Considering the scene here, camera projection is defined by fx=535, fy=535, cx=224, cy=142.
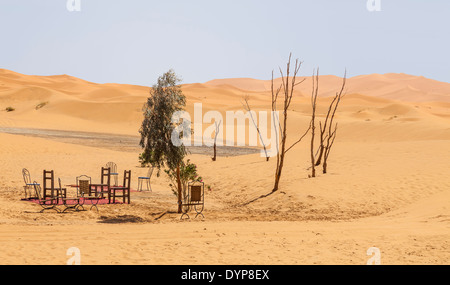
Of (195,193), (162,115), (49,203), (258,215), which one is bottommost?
(258,215)

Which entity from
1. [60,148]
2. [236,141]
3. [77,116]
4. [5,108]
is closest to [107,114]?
[77,116]

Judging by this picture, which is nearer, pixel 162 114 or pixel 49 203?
pixel 162 114

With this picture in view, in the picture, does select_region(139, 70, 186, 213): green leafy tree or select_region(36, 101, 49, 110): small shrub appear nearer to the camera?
select_region(139, 70, 186, 213): green leafy tree

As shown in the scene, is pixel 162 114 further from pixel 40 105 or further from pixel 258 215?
pixel 40 105

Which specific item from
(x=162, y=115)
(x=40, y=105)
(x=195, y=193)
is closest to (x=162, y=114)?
(x=162, y=115)

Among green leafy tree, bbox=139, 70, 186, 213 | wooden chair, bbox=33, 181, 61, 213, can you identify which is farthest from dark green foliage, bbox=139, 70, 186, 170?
wooden chair, bbox=33, 181, 61, 213

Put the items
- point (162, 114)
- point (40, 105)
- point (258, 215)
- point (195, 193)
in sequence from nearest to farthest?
point (162, 114) < point (195, 193) < point (258, 215) < point (40, 105)

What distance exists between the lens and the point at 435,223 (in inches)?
566

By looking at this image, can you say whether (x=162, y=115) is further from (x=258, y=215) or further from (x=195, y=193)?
(x=258, y=215)

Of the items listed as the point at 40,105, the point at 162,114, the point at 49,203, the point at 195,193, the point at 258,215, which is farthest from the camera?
the point at 40,105

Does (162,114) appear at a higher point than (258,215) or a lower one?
higher

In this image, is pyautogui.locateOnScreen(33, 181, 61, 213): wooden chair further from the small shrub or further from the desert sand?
the small shrub

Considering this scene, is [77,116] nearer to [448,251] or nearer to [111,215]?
[111,215]

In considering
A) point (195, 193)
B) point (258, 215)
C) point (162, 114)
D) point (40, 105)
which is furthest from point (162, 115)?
point (40, 105)
